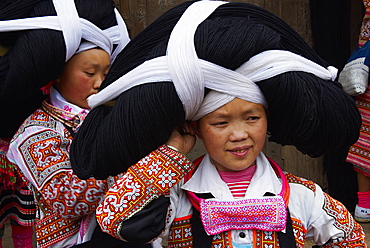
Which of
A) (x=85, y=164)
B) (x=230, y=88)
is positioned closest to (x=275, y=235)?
(x=230, y=88)

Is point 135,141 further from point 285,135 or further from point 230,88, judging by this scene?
point 285,135

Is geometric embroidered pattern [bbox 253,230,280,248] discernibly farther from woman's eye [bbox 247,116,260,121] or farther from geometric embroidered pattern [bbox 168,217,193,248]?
woman's eye [bbox 247,116,260,121]

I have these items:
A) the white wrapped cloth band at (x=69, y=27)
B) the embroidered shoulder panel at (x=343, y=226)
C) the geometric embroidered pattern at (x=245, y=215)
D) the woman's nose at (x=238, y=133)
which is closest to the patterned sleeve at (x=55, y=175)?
the white wrapped cloth band at (x=69, y=27)

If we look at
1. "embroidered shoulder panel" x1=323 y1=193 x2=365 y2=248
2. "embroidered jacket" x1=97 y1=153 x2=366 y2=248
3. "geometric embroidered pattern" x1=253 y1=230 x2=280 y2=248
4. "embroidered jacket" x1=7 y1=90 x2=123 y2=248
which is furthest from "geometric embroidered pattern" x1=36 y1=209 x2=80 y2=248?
"embroidered shoulder panel" x1=323 y1=193 x2=365 y2=248

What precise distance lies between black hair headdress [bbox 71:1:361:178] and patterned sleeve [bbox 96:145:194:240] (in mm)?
43

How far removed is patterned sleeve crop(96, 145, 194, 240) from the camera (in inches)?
67.4

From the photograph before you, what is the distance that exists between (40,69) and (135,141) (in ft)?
2.75

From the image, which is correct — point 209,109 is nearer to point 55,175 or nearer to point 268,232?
point 268,232

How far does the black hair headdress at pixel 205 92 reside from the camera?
1.68 m

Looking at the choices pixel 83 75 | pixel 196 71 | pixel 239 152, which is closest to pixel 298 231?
pixel 239 152

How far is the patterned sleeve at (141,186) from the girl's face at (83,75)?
0.79 m

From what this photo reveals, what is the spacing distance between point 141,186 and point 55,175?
2.16 ft

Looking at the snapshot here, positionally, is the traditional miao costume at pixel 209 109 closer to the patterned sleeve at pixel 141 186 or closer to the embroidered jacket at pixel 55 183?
the patterned sleeve at pixel 141 186

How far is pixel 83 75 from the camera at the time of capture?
2.46 meters
